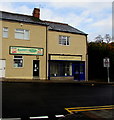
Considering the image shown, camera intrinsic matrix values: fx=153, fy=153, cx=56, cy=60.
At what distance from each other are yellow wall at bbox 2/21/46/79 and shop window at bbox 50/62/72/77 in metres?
1.63

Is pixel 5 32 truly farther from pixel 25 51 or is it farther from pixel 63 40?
pixel 63 40

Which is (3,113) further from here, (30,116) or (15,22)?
(15,22)

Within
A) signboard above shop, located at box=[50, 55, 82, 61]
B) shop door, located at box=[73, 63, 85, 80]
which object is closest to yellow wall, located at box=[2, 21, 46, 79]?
signboard above shop, located at box=[50, 55, 82, 61]

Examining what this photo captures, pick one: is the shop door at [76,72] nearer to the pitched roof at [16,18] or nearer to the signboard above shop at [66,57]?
the signboard above shop at [66,57]

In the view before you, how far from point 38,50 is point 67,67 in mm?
5230

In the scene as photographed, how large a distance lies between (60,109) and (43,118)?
5.06 feet

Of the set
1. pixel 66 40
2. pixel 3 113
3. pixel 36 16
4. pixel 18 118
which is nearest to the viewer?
pixel 18 118

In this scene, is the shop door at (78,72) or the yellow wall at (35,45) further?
the shop door at (78,72)

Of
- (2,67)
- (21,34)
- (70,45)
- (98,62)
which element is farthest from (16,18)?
(98,62)

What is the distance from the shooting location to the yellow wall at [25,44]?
1833cm

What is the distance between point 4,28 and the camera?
18578 millimetres

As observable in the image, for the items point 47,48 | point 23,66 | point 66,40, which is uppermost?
point 66,40

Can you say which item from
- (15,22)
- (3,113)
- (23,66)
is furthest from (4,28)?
(3,113)

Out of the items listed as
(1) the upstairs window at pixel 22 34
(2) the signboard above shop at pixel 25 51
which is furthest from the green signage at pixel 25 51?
(1) the upstairs window at pixel 22 34
